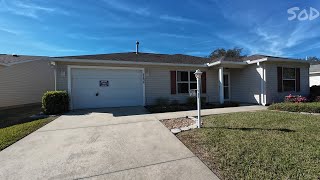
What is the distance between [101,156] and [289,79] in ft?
43.2

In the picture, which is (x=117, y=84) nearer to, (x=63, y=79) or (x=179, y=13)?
(x=63, y=79)

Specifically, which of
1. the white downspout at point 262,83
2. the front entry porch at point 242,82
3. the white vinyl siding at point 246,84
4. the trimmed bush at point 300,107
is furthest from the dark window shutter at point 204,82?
the trimmed bush at point 300,107

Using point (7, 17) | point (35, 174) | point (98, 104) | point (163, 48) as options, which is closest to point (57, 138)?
point (35, 174)

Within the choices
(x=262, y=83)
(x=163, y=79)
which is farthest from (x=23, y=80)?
(x=262, y=83)

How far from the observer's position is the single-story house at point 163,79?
9.69 m

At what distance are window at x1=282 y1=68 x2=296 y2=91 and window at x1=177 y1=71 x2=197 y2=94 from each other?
6.11m

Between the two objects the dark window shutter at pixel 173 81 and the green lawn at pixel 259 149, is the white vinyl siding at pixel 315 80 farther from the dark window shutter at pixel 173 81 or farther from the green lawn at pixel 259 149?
the green lawn at pixel 259 149

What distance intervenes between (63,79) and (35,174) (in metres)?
7.85

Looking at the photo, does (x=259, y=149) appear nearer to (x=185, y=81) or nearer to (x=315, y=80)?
(x=185, y=81)

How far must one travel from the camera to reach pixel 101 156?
10.9 feet

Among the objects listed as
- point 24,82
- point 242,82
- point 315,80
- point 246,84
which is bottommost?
point 246,84

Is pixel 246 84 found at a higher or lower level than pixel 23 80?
lower

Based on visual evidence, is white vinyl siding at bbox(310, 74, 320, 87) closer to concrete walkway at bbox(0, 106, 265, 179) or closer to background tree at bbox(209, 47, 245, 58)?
background tree at bbox(209, 47, 245, 58)

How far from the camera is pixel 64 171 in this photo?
2.76m
